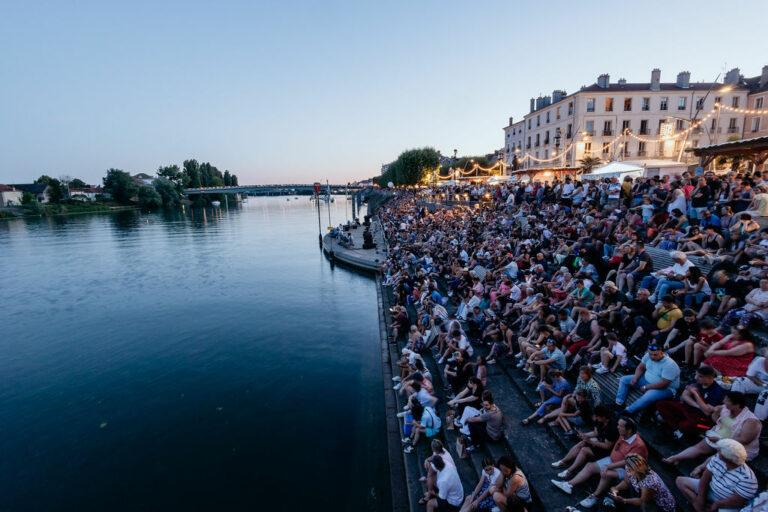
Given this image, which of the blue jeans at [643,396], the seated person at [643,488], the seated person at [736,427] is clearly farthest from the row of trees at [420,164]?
the seated person at [643,488]

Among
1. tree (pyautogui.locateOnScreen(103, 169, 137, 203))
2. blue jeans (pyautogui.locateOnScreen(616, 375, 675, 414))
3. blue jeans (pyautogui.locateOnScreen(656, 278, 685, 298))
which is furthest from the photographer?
tree (pyautogui.locateOnScreen(103, 169, 137, 203))

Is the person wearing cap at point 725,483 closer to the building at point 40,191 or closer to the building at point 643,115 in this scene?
the building at point 643,115

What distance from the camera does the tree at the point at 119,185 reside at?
94688 millimetres

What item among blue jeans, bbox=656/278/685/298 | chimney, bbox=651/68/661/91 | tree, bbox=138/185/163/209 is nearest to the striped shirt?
blue jeans, bbox=656/278/685/298

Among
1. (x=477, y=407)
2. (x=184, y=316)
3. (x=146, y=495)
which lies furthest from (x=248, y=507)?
(x=184, y=316)

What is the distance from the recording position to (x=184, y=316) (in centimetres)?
1752

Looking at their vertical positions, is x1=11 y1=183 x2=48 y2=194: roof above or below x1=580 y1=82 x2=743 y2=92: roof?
below

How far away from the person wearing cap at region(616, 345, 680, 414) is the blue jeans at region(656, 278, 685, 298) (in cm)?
281

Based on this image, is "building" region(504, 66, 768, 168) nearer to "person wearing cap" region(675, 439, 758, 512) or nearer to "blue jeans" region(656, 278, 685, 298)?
"blue jeans" region(656, 278, 685, 298)

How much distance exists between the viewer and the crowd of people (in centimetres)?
430

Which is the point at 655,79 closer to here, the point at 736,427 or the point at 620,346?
the point at 620,346

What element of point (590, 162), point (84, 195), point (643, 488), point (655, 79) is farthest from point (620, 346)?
point (84, 195)

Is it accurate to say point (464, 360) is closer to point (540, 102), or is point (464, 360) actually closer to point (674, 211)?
point (674, 211)

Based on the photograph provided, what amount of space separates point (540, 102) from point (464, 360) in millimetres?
51442
